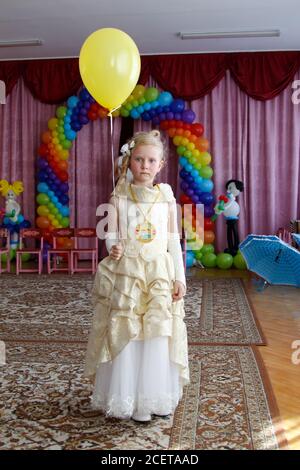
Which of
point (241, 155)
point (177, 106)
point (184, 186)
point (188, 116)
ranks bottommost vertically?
point (184, 186)

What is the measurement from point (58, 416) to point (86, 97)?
20.1 ft

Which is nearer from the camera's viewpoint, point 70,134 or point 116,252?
point 116,252

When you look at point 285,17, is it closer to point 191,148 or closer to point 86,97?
point 191,148

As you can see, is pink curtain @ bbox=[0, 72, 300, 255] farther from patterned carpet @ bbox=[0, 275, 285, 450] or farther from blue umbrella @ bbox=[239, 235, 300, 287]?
patterned carpet @ bbox=[0, 275, 285, 450]

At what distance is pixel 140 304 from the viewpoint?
235 centimetres

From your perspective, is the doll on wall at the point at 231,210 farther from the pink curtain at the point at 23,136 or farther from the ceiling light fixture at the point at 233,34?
the pink curtain at the point at 23,136

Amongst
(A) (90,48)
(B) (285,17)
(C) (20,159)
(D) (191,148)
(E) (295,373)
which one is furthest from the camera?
(C) (20,159)

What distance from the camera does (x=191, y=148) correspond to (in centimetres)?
754

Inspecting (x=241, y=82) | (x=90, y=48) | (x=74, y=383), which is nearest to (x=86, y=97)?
(x=241, y=82)

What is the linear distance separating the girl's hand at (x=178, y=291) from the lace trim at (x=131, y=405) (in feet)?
1.50

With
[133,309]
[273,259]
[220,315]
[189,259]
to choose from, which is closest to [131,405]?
[133,309]

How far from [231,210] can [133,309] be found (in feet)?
17.7

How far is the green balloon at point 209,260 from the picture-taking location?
7.59 metres

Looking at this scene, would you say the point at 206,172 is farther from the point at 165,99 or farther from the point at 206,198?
the point at 165,99
